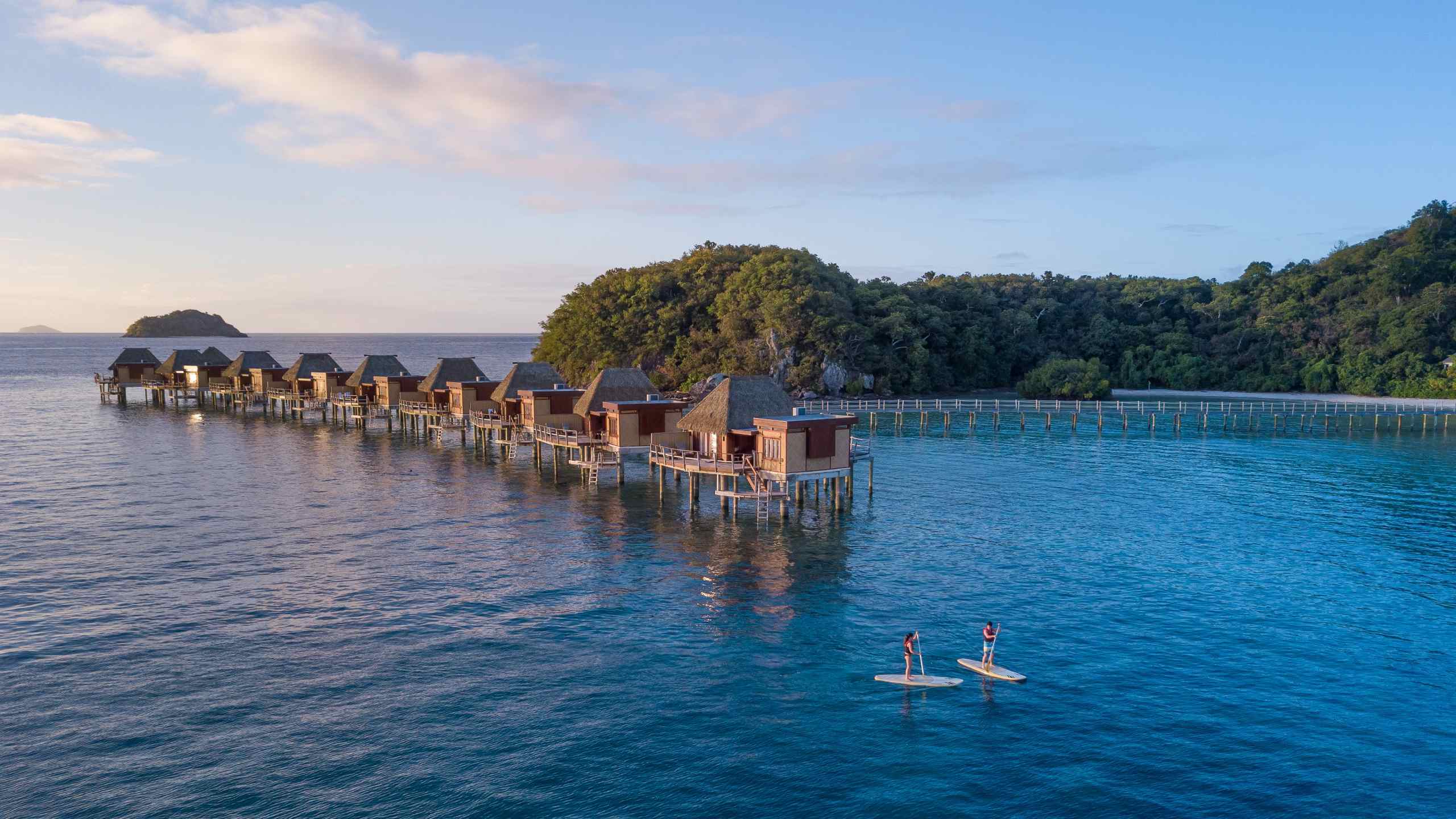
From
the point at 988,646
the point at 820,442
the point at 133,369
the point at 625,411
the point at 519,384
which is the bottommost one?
the point at 988,646

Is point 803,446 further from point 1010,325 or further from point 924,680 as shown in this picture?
point 1010,325

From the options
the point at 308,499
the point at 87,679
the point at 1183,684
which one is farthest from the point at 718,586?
the point at 308,499

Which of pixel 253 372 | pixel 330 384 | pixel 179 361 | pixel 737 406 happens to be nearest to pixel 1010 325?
pixel 330 384

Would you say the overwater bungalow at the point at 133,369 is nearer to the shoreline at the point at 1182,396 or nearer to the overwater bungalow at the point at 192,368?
the overwater bungalow at the point at 192,368

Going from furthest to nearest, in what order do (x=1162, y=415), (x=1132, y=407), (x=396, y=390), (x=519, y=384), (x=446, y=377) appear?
(x=1132, y=407) → (x=1162, y=415) → (x=396, y=390) → (x=446, y=377) → (x=519, y=384)

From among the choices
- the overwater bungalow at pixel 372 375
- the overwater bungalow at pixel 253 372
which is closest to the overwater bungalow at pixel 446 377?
the overwater bungalow at pixel 372 375

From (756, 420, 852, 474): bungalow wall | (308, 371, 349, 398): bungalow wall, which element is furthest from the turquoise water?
(308, 371, 349, 398): bungalow wall

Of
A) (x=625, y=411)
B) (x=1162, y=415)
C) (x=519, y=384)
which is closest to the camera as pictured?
(x=625, y=411)
